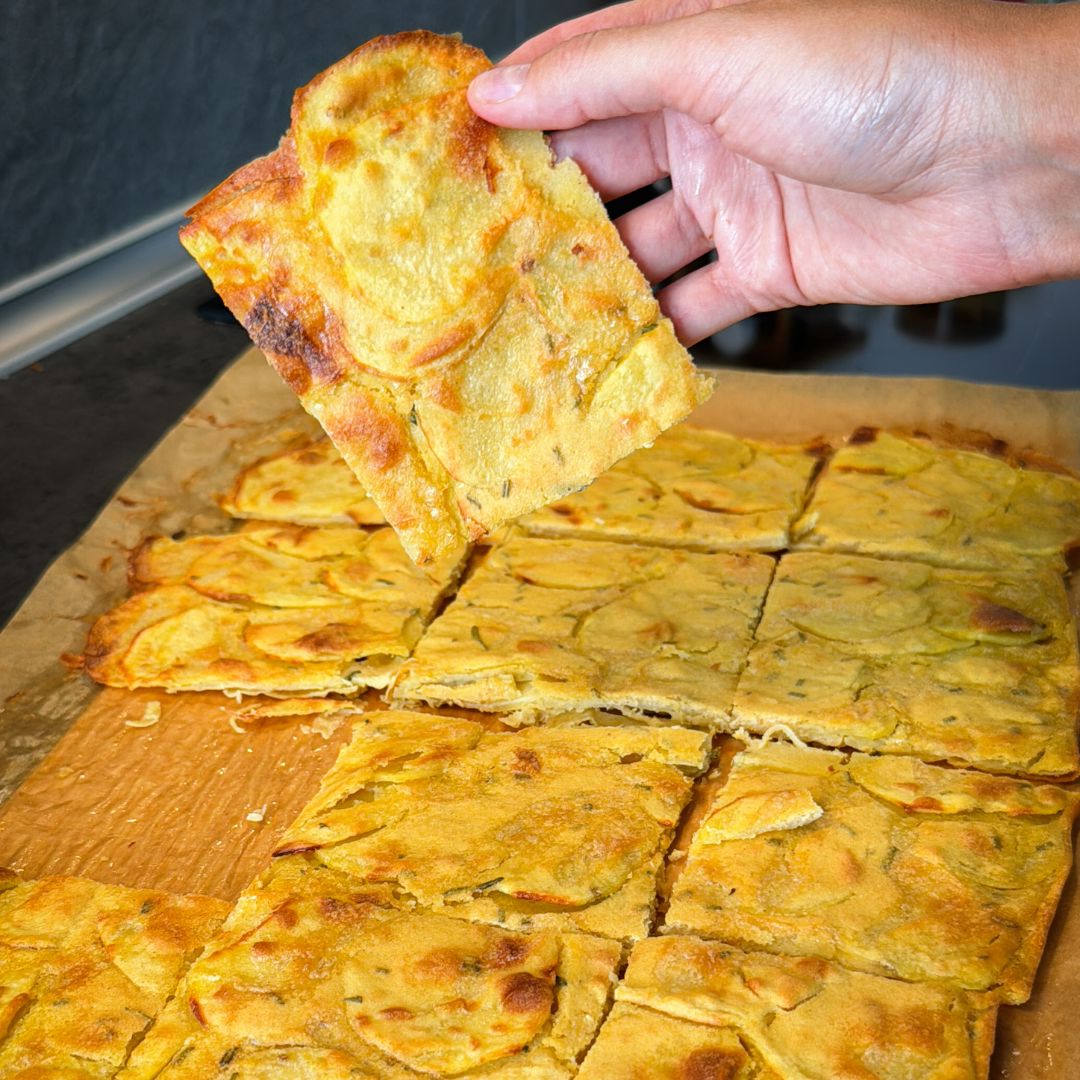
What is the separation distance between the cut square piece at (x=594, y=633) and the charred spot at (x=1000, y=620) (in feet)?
1.75

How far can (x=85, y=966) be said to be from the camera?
102 inches

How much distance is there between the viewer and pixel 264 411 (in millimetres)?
4578

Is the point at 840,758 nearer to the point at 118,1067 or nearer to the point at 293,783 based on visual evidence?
the point at 293,783

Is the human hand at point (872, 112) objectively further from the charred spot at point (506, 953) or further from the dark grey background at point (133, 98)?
the dark grey background at point (133, 98)

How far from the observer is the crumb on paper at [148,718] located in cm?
330

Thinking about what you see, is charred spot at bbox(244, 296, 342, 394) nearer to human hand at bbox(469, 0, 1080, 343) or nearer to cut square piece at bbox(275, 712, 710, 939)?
human hand at bbox(469, 0, 1080, 343)

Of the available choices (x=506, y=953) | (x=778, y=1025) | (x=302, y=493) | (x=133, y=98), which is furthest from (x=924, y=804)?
(x=133, y=98)

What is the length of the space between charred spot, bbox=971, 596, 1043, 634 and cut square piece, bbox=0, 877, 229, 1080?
1.89 metres

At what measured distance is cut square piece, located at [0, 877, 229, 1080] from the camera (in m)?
2.42

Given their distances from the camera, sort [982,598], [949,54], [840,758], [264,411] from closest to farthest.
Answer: [949,54], [840,758], [982,598], [264,411]

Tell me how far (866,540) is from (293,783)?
167cm

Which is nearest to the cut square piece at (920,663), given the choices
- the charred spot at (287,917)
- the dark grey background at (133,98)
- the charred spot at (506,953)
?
the charred spot at (506,953)

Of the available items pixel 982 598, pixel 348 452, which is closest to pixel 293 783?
pixel 348 452

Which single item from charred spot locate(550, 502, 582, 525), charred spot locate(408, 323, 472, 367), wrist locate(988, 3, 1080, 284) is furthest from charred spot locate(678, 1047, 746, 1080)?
charred spot locate(550, 502, 582, 525)
